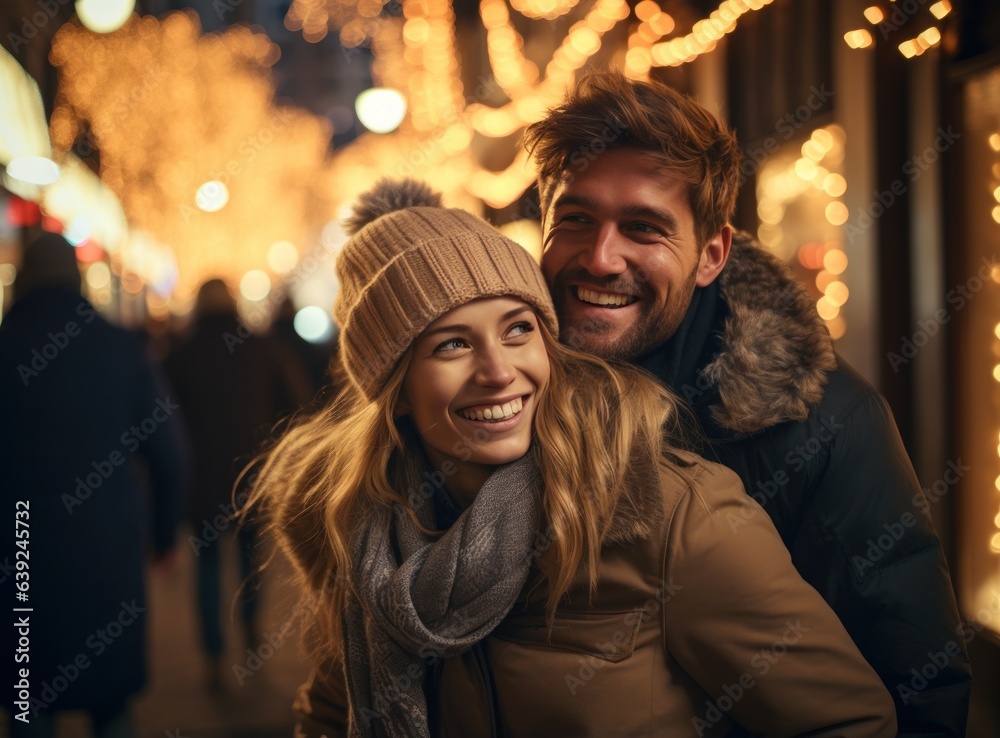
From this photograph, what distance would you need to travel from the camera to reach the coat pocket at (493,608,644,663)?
70.4 inches

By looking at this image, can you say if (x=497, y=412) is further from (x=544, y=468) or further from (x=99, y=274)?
(x=99, y=274)

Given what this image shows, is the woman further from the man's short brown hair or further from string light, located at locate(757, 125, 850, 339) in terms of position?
string light, located at locate(757, 125, 850, 339)

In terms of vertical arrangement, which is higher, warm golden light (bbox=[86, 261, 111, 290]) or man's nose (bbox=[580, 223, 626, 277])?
warm golden light (bbox=[86, 261, 111, 290])

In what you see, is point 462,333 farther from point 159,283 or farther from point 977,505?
point 159,283

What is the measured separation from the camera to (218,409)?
217 inches

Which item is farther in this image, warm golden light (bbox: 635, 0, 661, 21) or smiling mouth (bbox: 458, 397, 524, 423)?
warm golden light (bbox: 635, 0, 661, 21)

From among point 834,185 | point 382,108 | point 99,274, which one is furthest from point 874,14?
point 99,274

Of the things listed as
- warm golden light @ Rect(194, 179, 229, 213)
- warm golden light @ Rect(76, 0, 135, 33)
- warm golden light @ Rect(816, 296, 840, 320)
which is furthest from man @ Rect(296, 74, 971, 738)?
warm golden light @ Rect(194, 179, 229, 213)

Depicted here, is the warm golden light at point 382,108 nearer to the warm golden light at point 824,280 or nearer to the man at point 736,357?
the warm golden light at point 824,280

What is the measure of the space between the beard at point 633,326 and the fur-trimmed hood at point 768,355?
141 mm

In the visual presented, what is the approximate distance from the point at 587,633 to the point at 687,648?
209mm

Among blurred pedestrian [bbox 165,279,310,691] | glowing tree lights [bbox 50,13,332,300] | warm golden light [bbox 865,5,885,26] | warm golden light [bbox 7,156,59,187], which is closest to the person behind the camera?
warm golden light [bbox 865,5,885,26]

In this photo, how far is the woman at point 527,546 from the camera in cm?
173

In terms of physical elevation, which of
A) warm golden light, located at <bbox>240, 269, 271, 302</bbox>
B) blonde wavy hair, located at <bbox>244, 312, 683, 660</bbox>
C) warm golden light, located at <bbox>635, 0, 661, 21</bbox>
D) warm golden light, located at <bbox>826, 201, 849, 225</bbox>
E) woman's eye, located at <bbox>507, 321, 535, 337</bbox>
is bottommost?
blonde wavy hair, located at <bbox>244, 312, 683, 660</bbox>
